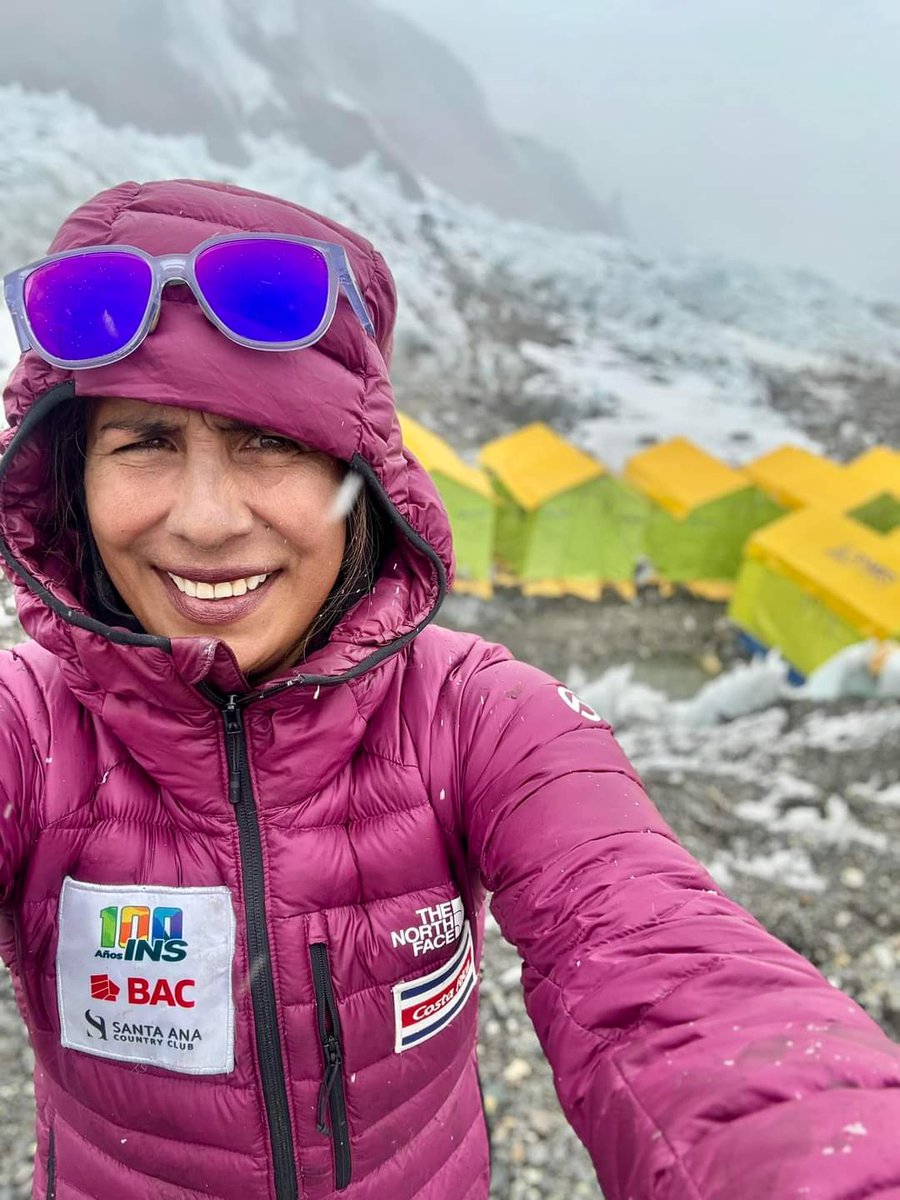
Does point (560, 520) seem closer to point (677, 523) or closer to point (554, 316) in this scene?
point (677, 523)

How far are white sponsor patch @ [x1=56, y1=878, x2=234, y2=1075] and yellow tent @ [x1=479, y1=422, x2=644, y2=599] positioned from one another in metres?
8.33

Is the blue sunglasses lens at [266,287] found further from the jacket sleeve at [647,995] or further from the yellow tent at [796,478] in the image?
the yellow tent at [796,478]

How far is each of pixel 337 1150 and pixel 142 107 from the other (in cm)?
1725

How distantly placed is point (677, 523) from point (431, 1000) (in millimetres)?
9293

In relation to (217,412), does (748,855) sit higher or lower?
lower

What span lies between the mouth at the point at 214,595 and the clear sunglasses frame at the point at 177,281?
31cm

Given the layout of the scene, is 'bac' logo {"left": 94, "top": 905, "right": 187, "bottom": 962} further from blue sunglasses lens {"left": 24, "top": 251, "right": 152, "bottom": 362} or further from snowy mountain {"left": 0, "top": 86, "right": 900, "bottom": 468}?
snowy mountain {"left": 0, "top": 86, "right": 900, "bottom": 468}

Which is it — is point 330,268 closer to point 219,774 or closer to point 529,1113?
point 219,774

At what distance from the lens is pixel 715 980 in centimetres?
86

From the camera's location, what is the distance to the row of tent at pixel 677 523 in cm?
802

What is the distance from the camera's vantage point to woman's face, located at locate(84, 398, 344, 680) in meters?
1.09

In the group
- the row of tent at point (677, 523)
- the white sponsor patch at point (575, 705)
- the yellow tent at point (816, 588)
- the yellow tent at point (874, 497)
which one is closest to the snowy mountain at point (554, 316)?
the row of tent at point (677, 523)

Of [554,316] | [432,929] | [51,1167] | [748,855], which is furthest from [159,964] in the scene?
[554,316]

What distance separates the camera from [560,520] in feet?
30.9
